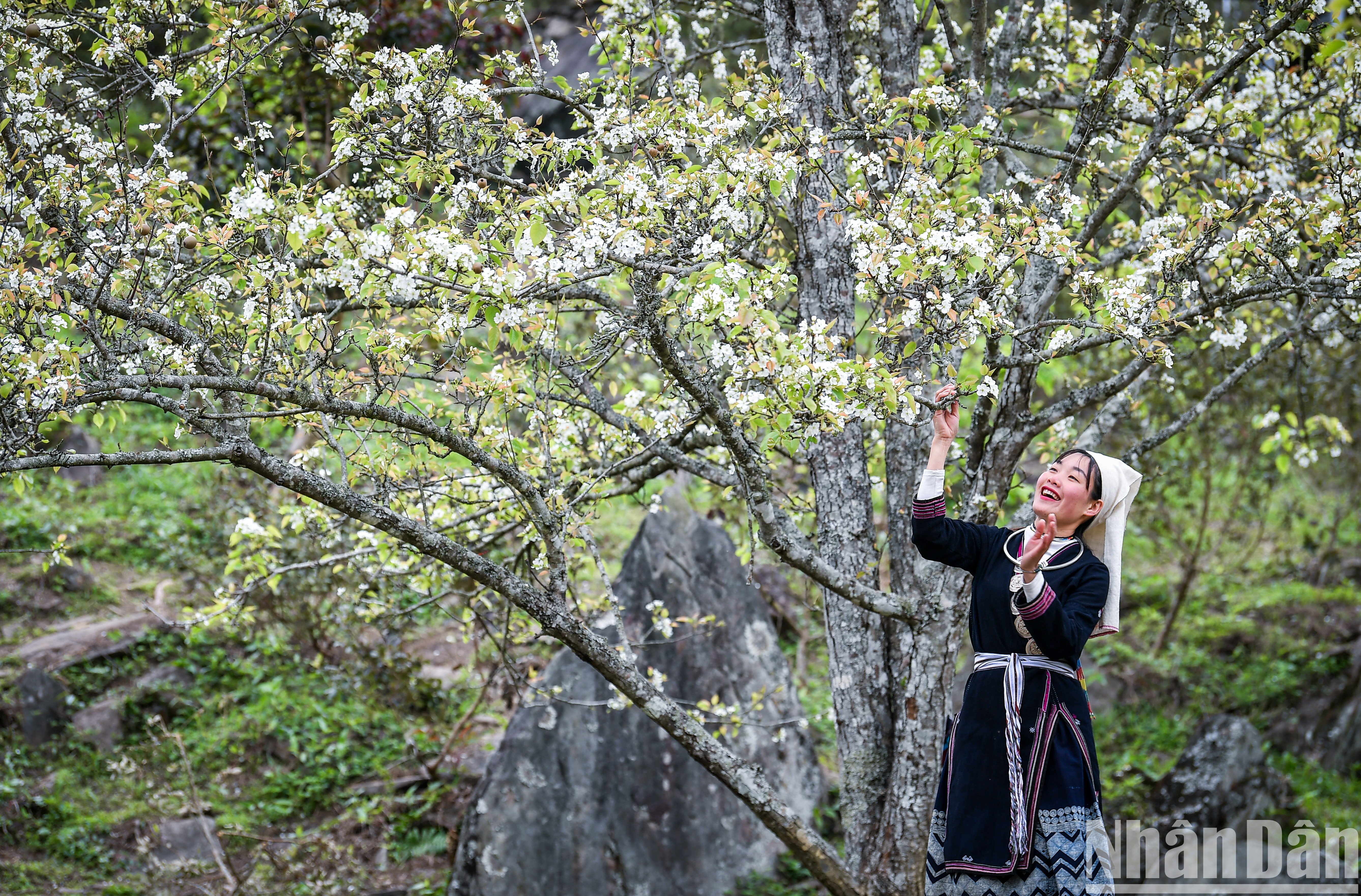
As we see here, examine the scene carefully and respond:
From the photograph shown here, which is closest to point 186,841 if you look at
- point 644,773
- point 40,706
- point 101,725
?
point 101,725

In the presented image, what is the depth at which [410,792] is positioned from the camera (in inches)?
292

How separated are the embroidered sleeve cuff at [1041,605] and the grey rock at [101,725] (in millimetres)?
7747

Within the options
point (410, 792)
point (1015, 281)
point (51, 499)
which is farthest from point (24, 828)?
point (1015, 281)

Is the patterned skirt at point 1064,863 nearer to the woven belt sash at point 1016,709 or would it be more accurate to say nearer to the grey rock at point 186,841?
the woven belt sash at point 1016,709

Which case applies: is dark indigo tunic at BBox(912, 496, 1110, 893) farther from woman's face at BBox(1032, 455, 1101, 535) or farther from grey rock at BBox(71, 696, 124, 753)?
grey rock at BBox(71, 696, 124, 753)

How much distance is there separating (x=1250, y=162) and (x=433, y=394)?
24.8 ft

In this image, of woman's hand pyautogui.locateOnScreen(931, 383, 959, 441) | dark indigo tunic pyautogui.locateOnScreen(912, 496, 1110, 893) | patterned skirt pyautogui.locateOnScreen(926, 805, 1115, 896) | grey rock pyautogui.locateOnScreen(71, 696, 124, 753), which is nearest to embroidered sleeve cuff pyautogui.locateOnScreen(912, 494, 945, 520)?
dark indigo tunic pyautogui.locateOnScreen(912, 496, 1110, 893)

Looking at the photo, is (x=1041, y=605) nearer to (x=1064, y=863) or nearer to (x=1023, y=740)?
(x=1023, y=740)

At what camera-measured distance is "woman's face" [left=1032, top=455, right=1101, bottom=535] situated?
3051 millimetres

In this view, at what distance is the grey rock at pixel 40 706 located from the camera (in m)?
7.72

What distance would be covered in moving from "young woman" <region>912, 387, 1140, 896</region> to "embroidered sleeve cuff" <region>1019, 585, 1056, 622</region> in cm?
9

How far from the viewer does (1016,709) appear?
3.06 meters

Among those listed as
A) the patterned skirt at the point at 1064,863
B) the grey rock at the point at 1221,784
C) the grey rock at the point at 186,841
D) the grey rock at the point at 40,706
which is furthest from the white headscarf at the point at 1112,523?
the grey rock at the point at 40,706

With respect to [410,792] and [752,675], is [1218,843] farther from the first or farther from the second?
[410,792]
